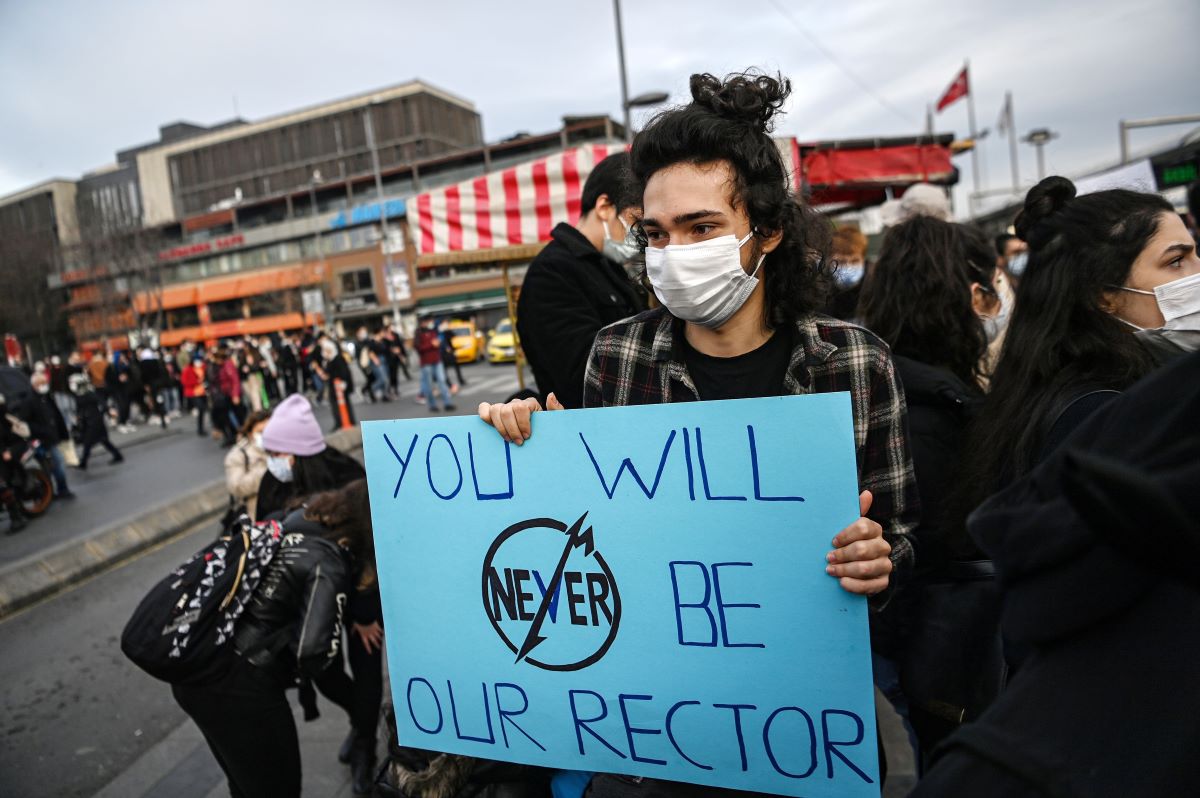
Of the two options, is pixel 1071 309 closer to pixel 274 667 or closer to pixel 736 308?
pixel 736 308

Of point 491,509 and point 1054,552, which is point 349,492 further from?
point 1054,552

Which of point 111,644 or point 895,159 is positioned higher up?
point 895,159

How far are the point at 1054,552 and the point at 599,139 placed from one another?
171ft

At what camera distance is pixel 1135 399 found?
605 millimetres

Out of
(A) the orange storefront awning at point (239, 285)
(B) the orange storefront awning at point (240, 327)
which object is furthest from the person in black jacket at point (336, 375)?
(A) the orange storefront awning at point (239, 285)

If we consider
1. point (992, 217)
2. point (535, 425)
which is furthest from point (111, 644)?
point (992, 217)

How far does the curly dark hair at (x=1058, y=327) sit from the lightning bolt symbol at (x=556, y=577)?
2.88 ft

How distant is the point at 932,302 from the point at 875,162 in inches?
180

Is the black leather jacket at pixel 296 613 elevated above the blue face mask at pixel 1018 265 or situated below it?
below

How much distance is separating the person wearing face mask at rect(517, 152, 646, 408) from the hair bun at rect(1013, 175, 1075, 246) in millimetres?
1124

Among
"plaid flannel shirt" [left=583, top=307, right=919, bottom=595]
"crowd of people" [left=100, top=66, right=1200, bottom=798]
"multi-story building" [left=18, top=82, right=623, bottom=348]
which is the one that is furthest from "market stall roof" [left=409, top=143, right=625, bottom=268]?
"multi-story building" [left=18, top=82, right=623, bottom=348]

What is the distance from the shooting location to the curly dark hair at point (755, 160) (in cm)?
151

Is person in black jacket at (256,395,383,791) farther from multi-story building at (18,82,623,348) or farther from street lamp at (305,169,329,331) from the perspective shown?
street lamp at (305,169,329,331)

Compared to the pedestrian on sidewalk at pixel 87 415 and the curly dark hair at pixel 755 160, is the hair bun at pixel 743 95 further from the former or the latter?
the pedestrian on sidewalk at pixel 87 415
